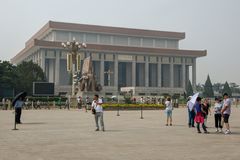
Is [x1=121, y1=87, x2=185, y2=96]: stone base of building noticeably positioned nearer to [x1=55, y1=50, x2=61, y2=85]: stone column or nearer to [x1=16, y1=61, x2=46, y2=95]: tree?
[x1=55, y1=50, x2=61, y2=85]: stone column

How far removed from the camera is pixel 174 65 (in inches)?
4402

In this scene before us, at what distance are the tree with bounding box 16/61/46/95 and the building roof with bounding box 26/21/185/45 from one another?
24619mm

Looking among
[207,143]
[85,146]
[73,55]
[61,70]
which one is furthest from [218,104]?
[61,70]

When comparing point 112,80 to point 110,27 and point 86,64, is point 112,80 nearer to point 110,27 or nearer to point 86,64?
point 110,27

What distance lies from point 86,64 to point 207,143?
4521 centimetres

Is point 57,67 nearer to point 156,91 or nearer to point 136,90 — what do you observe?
point 136,90

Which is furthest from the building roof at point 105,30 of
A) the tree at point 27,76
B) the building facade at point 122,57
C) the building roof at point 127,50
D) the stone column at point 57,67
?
the tree at point 27,76

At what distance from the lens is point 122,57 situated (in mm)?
103875

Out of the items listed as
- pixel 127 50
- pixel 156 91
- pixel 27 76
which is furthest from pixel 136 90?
pixel 27 76

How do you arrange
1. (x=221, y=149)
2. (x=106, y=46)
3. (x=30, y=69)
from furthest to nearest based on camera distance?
(x=106, y=46)
(x=30, y=69)
(x=221, y=149)

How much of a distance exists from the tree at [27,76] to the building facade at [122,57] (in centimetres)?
1523

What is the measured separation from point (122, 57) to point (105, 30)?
10.0 m

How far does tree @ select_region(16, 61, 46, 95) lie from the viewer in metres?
71.4

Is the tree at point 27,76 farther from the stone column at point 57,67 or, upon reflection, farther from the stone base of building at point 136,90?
the stone column at point 57,67
